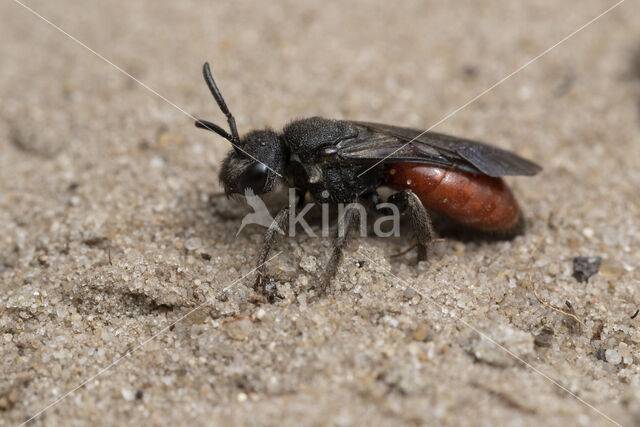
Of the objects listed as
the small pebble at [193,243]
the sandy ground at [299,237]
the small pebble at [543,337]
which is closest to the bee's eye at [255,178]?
the sandy ground at [299,237]

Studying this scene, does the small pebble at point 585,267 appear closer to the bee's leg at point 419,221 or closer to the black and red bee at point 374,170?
the black and red bee at point 374,170

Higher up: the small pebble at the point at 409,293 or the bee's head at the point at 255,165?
the bee's head at the point at 255,165

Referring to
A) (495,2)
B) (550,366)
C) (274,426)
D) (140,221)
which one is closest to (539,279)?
(550,366)

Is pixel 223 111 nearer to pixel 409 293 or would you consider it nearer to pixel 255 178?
pixel 255 178

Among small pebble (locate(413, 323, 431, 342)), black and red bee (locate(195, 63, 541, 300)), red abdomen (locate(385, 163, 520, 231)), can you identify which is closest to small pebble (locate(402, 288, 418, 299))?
small pebble (locate(413, 323, 431, 342))

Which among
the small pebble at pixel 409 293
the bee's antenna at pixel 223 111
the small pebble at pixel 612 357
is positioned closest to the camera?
the small pebble at pixel 612 357

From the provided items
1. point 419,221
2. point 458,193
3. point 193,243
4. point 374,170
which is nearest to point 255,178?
point 193,243

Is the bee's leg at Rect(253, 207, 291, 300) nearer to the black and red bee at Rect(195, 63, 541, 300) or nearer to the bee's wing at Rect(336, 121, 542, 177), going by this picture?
the black and red bee at Rect(195, 63, 541, 300)
